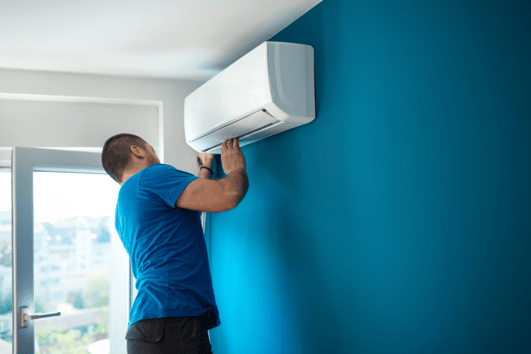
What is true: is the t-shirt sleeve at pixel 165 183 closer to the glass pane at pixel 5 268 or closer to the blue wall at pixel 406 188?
the blue wall at pixel 406 188

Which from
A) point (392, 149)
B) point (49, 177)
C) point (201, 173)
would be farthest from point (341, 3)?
point (49, 177)

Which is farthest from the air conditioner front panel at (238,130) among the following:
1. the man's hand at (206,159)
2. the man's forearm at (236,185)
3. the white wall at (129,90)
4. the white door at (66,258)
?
the white door at (66,258)

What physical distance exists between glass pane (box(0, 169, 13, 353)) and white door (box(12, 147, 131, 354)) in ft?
1.60

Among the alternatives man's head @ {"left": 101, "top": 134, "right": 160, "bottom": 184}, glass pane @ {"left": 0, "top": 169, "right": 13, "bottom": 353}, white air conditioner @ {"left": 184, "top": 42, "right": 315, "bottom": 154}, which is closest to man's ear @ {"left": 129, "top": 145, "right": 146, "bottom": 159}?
man's head @ {"left": 101, "top": 134, "right": 160, "bottom": 184}

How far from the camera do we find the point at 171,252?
65.6 inches

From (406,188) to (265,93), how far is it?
63 centimetres

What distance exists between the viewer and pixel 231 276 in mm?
2379

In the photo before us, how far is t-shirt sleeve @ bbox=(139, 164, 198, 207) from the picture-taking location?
159 cm

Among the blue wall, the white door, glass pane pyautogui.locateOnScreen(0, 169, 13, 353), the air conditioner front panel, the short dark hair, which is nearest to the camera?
the blue wall

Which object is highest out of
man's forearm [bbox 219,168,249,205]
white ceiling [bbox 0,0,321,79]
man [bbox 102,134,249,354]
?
white ceiling [bbox 0,0,321,79]

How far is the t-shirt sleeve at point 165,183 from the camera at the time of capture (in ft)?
5.22

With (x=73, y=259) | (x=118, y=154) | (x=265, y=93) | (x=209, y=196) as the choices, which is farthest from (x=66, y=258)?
(x=265, y=93)

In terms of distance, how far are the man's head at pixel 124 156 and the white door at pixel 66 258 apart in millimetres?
610

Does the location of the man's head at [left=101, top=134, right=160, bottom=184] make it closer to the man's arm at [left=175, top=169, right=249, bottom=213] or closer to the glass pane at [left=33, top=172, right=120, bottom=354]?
the man's arm at [left=175, top=169, right=249, bottom=213]
